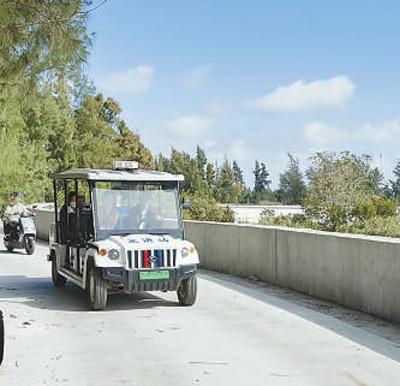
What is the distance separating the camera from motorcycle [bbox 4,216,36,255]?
1923 centimetres

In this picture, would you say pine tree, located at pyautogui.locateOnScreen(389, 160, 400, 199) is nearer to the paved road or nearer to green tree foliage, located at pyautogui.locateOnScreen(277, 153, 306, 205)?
green tree foliage, located at pyautogui.locateOnScreen(277, 153, 306, 205)

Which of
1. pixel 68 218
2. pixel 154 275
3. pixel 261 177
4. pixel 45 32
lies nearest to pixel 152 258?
pixel 154 275

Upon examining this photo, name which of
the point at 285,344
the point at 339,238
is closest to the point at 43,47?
the point at 339,238

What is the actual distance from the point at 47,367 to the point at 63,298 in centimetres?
459

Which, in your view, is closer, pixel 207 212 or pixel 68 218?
pixel 68 218

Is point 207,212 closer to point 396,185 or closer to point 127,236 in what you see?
point 127,236

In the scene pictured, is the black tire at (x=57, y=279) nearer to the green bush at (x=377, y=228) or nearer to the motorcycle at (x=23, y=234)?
the motorcycle at (x=23, y=234)

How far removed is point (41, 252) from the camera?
2022 centimetres

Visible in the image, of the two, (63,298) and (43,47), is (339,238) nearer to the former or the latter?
(63,298)

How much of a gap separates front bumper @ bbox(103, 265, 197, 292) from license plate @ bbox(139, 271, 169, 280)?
0.04 m

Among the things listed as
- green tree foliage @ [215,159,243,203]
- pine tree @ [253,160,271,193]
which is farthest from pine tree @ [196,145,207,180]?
pine tree @ [253,160,271,193]

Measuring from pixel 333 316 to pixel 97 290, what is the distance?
3.22 m

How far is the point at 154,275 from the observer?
10.0 meters

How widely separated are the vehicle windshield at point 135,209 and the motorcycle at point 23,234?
30.0ft
